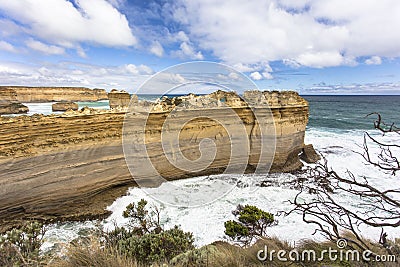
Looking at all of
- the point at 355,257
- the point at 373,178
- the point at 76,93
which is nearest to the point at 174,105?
the point at 355,257

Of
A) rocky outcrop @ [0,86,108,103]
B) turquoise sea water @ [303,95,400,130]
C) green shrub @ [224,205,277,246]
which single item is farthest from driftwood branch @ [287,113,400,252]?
rocky outcrop @ [0,86,108,103]

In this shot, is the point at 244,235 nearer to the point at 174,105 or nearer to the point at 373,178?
the point at 174,105

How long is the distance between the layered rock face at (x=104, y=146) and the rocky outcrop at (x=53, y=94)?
26047 millimetres

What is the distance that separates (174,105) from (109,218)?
15.8ft

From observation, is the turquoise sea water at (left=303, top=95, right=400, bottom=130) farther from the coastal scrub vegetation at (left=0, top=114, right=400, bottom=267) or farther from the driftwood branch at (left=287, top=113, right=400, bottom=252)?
the coastal scrub vegetation at (left=0, top=114, right=400, bottom=267)

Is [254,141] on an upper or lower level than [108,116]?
lower

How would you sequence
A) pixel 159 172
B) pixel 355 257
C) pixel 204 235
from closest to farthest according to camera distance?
pixel 355 257
pixel 204 235
pixel 159 172

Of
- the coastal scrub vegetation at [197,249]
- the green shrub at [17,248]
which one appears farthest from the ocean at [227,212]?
the green shrub at [17,248]

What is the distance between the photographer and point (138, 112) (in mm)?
8406

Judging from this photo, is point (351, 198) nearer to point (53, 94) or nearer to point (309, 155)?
point (309, 155)

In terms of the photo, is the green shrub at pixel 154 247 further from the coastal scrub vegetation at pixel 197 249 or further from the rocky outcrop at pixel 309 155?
the rocky outcrop at pixel 309 155

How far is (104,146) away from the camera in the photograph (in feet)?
25.5

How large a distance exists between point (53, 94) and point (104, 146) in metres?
31.8

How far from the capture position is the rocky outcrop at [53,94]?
29078 mm
